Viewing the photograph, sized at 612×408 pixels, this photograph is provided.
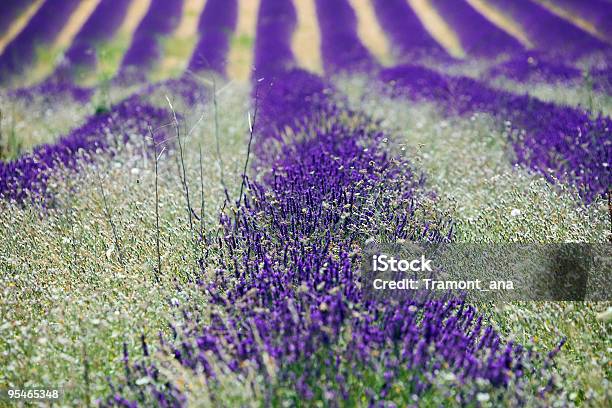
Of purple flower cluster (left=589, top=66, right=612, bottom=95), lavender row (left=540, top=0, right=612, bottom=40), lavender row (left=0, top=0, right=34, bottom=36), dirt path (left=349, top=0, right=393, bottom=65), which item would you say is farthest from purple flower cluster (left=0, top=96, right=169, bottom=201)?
lavender row (left=0, top=0, right=34, bottom=36)

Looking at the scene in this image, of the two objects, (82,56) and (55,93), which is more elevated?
(82,56)

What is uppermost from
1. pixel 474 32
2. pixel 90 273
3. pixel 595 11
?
pixel 595 11

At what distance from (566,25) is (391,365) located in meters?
13.1

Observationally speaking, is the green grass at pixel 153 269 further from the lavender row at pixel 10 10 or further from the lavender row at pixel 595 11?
the lavender row at pixel 10 10

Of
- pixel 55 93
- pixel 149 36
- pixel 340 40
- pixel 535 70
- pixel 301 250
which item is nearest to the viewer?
pixel 301 250

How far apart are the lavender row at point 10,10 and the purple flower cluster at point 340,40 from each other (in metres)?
8.76

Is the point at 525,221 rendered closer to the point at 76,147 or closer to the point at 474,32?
the point at 76,147

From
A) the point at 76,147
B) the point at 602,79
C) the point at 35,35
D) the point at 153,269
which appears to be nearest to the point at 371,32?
the point at 35,35

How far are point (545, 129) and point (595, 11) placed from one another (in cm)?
999

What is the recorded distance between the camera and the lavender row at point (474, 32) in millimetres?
12781

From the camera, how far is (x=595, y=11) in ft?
44.5

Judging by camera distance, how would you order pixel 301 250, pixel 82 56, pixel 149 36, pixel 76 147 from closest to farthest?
pixel 301 250
pixel 76 147
pixel 82 56
pixel 149 36

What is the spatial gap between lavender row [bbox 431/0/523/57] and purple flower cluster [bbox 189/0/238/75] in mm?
5523

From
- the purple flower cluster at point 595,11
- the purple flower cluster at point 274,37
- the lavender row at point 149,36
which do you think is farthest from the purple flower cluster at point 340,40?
the purple flower cluster at point 595,11
